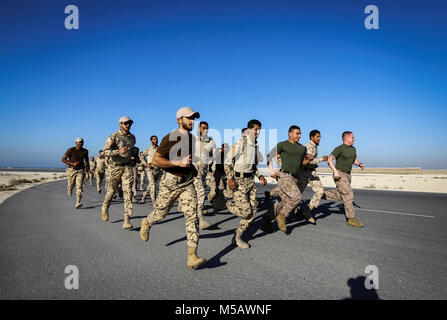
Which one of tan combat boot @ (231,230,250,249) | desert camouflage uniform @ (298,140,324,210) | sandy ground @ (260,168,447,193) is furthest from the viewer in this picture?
sandy ground @ (260,168,447,193)

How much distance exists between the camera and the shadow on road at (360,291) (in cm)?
268

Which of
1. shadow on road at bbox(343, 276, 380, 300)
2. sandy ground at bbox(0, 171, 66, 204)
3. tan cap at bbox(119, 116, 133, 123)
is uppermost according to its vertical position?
tan cap at bbox(119, 116, 133, 123)

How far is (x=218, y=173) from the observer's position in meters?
8.10

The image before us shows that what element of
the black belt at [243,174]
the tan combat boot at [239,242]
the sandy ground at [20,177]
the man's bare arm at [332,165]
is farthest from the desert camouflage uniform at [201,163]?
the sandy ground at [20,177]

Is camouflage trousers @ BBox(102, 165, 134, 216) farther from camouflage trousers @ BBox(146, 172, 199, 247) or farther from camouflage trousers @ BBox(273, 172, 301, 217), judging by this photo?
camouflage trousers @ BBox(273, 172, 301, 217)

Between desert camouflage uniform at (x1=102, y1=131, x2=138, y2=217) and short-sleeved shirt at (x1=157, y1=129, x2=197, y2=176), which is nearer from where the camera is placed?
short-sleeved shirt at (x1=157, y1=129, x2=197, y2=176)

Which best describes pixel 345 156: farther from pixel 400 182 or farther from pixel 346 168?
pixel 400 182

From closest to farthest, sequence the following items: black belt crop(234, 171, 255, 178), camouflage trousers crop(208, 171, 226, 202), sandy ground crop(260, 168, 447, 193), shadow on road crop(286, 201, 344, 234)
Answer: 1. black belt crop(234, 171, 255, 178)
2. shadow on road crop(286, 201, 344, 234)
3. camouflage trousers crop(208, 171, 226, 202)
4. sandy ground crop(260, 168, 447, 193)

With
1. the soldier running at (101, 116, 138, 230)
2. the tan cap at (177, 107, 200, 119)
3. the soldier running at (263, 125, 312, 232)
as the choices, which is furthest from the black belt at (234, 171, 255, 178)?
the soldier running at (101, 116, 138, 230)

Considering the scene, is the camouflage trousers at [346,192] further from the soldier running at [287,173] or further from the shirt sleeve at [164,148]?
the shirt sleeve at [164,148]

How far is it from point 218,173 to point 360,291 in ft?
18.5

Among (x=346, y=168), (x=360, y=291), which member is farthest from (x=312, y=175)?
(x=360, y=291)

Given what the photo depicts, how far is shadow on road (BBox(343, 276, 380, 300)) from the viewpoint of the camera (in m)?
2.68
